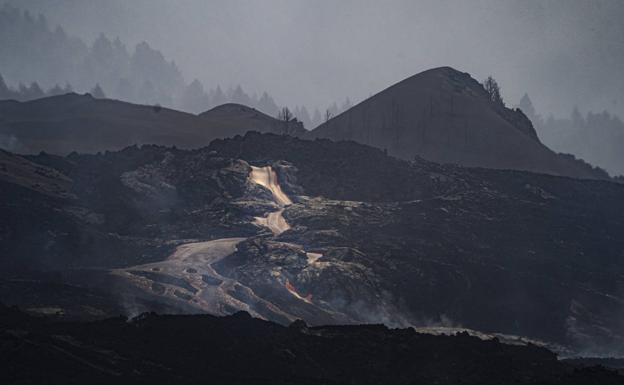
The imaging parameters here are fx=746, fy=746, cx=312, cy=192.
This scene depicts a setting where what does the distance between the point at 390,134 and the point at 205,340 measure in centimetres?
14241

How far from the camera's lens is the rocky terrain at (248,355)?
46438 millimetres

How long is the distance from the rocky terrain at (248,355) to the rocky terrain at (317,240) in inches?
884

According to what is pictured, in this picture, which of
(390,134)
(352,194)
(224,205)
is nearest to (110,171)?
(224,205)

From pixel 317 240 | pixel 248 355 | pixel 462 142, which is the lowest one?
pixel 248 355

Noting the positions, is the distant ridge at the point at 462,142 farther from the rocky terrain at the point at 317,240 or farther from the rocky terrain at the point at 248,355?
the rocky terrain at the point at 248,355

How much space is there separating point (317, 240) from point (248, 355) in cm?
6831

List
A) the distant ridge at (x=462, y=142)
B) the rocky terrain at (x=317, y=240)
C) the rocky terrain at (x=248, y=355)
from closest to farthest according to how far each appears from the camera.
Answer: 1. the rocky terrain at (x=248, y=355)
2. the rocky terrain at (x=317, y=240)
3. the distant ridge at (x=462, y=142)

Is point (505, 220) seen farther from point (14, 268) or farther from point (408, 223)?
point (14, 268)

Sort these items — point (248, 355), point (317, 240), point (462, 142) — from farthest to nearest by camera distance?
point (462, 142), point (317, 240), point (248, 355)

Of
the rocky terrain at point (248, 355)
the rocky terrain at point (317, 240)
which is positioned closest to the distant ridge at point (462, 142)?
the rocky terrain at point (317, 240)

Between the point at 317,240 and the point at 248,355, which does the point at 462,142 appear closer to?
the point at 317,240

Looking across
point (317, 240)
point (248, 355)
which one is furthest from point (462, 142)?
point (248, 355)

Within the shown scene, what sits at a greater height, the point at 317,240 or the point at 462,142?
the point at 462,142

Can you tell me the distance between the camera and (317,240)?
4820 inches
